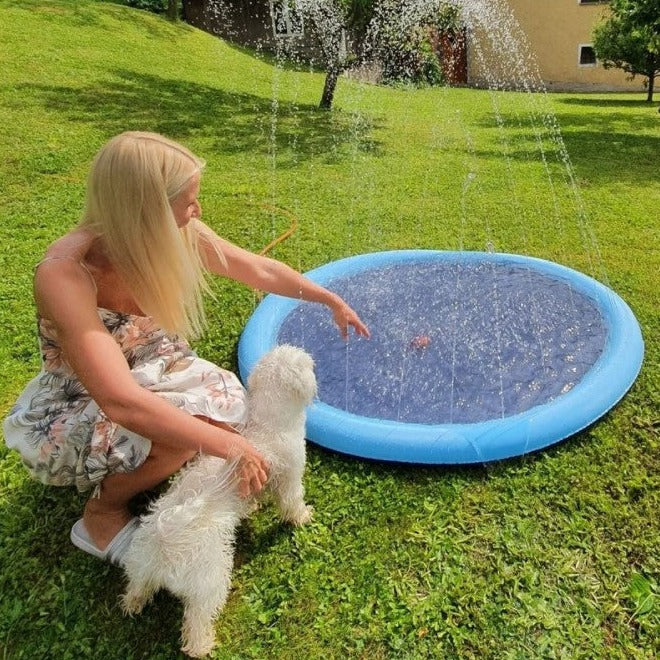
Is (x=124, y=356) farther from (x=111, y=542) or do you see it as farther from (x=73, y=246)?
(x=111, y=542)

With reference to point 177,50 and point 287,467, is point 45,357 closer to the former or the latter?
point 287,467

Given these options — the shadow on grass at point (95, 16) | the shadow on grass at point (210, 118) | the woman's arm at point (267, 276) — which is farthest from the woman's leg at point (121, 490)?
the shadow on grass at point (95, 16)

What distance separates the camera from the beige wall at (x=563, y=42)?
22.7 m

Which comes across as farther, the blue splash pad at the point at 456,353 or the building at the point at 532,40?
the building at the point at 532,40

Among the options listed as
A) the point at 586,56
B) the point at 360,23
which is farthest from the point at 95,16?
the point at 586,56

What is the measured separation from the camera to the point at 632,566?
7.95 ft

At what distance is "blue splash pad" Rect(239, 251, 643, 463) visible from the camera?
2.88 meters

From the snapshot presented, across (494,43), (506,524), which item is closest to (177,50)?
(506,524)

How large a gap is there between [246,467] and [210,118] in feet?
27.4

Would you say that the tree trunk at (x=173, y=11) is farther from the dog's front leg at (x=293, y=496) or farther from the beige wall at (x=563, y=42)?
the dog's front leg at (x=293, y=496)

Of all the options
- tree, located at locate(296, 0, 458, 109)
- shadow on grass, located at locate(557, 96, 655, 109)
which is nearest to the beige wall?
shadow on grass, located at locate(557, 96, 655, 109)

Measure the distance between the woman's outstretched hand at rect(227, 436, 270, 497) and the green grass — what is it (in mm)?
609

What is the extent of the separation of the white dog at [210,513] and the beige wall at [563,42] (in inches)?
935

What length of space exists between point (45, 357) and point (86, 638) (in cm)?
102
